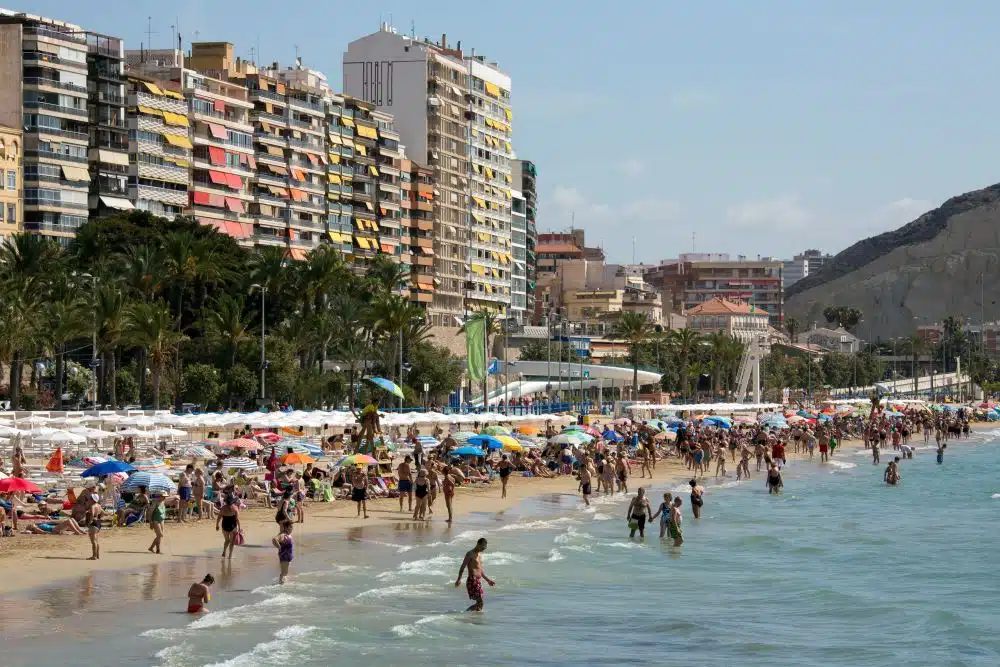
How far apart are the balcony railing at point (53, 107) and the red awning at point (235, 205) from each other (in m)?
15.6

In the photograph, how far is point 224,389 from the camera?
218 ft

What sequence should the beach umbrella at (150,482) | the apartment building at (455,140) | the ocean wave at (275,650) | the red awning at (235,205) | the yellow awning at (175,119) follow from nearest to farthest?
the ocean wave at (275,650)
the beach umbrella at (150,482)
the yellow awning at (175,119)
the red awning at (235,205)
the apartment building at (455,140)

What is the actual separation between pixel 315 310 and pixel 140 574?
54.6 metres

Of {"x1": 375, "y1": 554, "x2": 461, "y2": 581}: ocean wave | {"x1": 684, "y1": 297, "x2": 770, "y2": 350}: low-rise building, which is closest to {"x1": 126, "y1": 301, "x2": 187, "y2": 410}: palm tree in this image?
{"x1": 375, "y1": 554, "x2": 461, "y2": 581}: ocean wave

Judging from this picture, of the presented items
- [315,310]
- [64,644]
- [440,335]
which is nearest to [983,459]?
[315,310]

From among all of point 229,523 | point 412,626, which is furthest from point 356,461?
point 412,626

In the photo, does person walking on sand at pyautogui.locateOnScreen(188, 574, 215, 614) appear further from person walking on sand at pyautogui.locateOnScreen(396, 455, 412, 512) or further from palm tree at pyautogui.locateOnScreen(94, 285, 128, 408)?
palm tree at pyautogui.locateOnScreen(94, 285, 128, 408)

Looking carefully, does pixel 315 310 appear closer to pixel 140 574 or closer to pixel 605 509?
pixel 605 509

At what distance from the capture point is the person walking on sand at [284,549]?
23797 mm

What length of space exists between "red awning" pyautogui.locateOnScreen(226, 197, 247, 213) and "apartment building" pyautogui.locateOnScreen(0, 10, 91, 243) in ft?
49.0

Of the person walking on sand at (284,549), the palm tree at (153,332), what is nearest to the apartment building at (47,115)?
the palm tree at (153,332)

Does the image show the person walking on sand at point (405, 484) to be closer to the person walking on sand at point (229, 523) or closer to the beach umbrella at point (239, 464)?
the beach umbrella at point (239, 464)

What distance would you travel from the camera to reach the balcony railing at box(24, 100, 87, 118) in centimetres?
8038

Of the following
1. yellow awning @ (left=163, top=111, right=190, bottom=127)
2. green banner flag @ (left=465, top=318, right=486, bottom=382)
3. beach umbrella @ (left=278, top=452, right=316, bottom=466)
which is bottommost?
beach umbrella @ (left=278, top=452, right=316, bottom=466)
